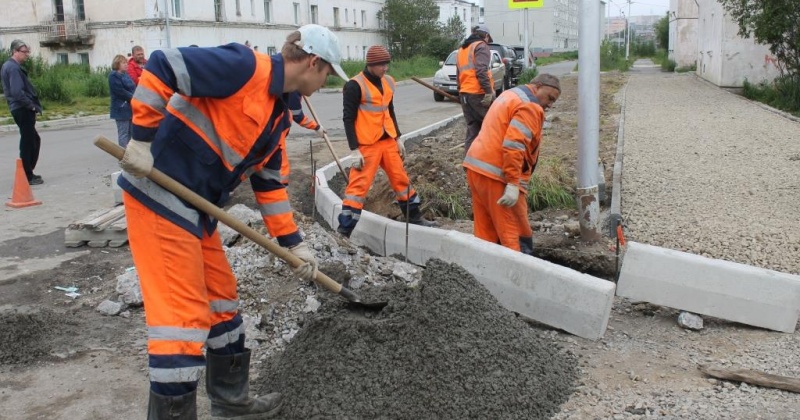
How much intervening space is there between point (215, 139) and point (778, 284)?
3.42 meters

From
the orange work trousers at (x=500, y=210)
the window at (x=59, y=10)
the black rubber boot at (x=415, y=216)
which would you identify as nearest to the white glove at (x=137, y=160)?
the orange work trousers at (x=500, y=210)

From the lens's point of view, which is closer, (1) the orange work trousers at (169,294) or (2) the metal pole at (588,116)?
(1) the orange work trousers at (169,294)

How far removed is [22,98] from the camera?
937cm

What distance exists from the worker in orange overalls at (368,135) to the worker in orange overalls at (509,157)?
1.20 meters

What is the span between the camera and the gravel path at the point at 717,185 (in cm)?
606

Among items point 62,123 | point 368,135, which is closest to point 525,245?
point 368,135

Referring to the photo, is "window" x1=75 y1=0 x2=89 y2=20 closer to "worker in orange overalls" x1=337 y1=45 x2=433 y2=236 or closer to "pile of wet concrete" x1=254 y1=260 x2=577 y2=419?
"worker in orange overalls" x1=337 y1=45 x2=433 y2=236

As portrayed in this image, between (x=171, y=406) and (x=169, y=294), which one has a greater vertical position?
(x=169, y=294)

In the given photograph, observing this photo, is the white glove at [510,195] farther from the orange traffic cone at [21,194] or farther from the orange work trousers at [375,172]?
the orange traffic cone at [21,194]

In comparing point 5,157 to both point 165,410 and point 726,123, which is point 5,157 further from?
point 726,123

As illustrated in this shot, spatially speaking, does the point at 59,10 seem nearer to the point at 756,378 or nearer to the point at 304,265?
the point at 304,265

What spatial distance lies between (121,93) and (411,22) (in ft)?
164

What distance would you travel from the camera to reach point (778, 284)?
4.43 m

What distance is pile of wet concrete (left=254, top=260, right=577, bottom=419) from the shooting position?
3.52m
